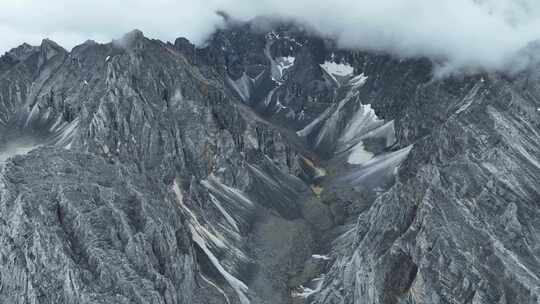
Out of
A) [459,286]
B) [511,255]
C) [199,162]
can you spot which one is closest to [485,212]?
[511,255]

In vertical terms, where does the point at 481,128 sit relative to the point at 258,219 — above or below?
above

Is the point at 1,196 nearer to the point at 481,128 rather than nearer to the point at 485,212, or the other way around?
the point at 485,212

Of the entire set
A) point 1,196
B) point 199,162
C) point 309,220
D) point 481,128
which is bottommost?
point 309,220

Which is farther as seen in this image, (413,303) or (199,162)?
(199,162)

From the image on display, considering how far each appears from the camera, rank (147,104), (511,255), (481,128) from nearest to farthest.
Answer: (511,255), (481,128), (147,104)

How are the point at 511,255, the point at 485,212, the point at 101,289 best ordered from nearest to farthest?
the point at 101,289 → the point at 511,255 → the point at 485,212

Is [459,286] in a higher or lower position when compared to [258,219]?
higher

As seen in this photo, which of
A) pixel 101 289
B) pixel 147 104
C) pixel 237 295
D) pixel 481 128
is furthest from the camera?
pixel 147 104

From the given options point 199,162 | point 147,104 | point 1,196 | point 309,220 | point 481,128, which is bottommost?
point 309,220

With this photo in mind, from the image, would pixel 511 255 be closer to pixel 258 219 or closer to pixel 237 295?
pixel 237 295

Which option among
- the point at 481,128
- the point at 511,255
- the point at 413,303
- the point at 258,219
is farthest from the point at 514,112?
the point at 413,303
